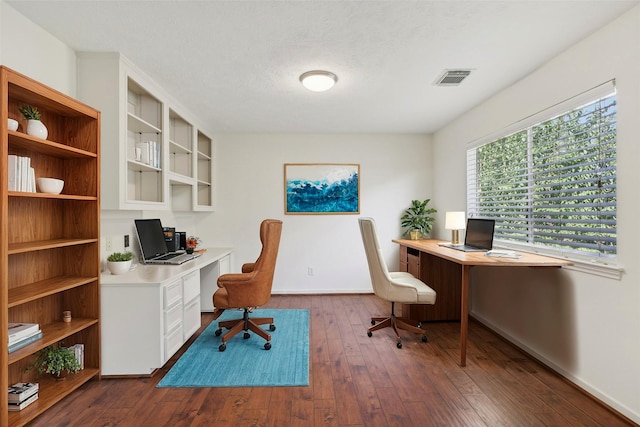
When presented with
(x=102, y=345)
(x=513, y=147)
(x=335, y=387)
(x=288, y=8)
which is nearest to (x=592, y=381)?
(x=335, y=387)

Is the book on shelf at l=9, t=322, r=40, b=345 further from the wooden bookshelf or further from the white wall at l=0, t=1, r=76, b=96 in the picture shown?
the white wall at l=0, t=1, r=76, b=96

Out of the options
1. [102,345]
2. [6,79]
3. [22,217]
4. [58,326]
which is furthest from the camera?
[102,345]

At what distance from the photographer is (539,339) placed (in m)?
2.58

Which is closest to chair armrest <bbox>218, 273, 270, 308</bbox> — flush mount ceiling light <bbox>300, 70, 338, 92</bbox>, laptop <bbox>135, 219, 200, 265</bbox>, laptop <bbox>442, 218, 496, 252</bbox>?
laptop <bbox>135, 219, 200, 265</bbox>

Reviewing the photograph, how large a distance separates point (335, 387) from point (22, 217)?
7.50ft

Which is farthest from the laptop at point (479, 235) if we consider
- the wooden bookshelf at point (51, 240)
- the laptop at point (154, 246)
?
the wooden bookshelf at point (51, 240)

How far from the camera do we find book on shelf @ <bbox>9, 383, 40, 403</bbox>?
179 centimetres

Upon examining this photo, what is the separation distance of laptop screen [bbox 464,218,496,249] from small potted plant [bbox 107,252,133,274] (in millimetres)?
3209

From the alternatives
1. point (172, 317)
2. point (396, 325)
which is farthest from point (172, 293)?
point (396, 325)

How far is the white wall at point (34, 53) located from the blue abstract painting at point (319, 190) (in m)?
2.76

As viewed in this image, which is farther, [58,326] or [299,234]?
[299,234]

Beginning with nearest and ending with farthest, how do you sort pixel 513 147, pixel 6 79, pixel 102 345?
pixel 6 79 → pixel 102 345 → pixel 513 147

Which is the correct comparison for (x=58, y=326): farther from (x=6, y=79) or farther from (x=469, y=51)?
(x=469, y=51)

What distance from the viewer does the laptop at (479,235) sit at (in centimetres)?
303
